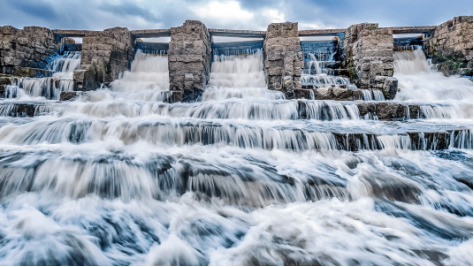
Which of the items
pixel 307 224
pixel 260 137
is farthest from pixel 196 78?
pixel 307 224

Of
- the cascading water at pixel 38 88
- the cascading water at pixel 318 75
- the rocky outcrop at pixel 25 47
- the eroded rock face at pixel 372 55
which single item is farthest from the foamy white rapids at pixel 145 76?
the eroded rock face at pixel 372 55

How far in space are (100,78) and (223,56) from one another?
5.39 metres

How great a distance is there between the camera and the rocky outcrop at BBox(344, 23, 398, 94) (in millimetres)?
8109

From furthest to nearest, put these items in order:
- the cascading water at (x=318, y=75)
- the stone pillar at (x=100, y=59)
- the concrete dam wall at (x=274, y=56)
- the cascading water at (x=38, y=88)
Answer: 1. the cascading water at (x=318, y=75)
2. the concrete dam wall at (x=274, y=56)
3. the stone pillar at (x=100, y=59)
4. the cascading water at (x=38, y=88)

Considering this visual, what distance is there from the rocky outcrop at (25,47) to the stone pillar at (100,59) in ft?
9.95

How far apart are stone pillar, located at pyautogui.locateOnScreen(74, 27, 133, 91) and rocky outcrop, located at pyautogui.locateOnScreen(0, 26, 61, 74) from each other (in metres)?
3.03

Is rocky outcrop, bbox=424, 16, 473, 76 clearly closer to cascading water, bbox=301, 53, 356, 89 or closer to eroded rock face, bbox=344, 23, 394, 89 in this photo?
eroded rock face, bbox=344, 23, 394, 89

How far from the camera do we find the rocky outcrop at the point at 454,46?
347 inches

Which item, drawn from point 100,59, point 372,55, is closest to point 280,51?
point 372,55

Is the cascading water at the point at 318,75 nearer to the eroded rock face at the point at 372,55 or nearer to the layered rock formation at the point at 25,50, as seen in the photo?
the eroded rock face at the point at 372,55

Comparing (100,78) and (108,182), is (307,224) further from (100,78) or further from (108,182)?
(100,78)

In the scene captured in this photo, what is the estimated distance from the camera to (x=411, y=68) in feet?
33.6

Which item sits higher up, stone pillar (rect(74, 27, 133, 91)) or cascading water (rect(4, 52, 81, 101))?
stone pillar (rect(74, 27, 133, 91))

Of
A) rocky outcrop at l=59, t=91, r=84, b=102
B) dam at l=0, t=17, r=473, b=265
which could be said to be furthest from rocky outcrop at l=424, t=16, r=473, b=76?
rocky outcrop at l=59, t=91, r=84, b=102
